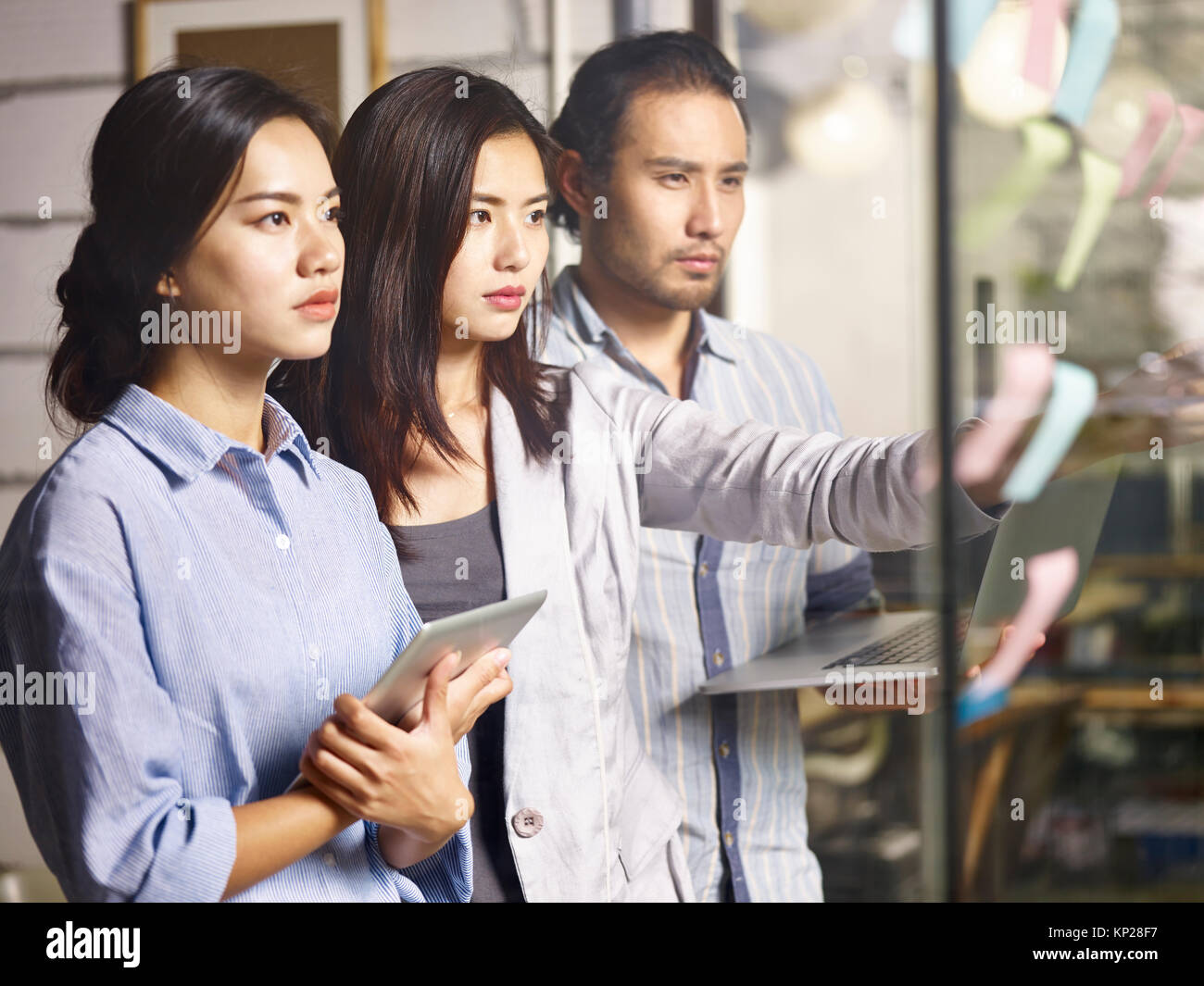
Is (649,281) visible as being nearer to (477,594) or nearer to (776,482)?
(776,482)

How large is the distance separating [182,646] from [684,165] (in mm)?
1007

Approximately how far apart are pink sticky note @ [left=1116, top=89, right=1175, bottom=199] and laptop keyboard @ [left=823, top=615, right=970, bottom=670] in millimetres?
733

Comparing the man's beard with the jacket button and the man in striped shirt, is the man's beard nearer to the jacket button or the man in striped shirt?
the man in striped shirt

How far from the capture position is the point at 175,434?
1632 mm

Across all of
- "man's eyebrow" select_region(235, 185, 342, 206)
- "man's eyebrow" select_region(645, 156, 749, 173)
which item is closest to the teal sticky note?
"man's eyebrow" select_region(645, 156, 749, 173)

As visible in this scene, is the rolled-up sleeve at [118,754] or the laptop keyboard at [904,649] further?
the laptop keyboard at [904,649]

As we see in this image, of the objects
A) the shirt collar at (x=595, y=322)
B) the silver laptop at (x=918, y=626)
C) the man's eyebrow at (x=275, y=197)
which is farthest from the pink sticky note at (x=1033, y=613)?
the man's eyebrow at (x=275, y=197)

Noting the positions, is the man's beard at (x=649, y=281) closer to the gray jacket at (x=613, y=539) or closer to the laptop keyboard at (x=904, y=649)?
the gray jacket at (x=613, y=539)

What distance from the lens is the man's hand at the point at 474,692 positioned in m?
1.62

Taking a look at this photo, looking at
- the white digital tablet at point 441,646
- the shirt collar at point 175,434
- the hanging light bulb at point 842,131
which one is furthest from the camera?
the hanging light bulb at point 842,131

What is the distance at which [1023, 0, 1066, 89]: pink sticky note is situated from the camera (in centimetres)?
175

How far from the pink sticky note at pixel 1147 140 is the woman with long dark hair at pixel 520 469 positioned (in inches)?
20.4

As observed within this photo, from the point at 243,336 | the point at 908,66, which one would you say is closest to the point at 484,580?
the point at 243,336
